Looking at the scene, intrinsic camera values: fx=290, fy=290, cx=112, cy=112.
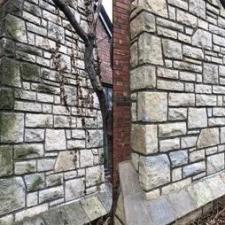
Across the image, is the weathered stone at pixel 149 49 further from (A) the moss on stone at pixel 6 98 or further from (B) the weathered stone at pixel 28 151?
(B) the weathered stone at pixel 28 151

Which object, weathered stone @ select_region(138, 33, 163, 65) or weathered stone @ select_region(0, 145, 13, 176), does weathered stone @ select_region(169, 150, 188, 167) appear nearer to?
weathered stone @ select_region(138, 33, 163, 65)

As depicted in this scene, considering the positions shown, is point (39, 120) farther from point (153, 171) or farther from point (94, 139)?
point (153, 171)

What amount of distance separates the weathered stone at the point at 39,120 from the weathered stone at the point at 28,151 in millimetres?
229

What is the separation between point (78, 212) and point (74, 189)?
0.94 feet

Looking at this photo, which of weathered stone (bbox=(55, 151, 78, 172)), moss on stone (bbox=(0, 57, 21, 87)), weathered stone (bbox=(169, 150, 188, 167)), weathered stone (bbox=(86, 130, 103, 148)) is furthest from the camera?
weathered stone (bbox=(86, 130, 103, 148))

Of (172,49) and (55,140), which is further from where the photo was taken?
Answer: (55,140)

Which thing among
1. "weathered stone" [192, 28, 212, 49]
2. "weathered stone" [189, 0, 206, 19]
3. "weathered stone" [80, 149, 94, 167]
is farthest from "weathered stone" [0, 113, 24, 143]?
"weathered stone" [189, 0, 206, 19]

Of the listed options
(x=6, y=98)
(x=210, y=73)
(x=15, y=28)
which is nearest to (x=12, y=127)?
(x=6, y=98)

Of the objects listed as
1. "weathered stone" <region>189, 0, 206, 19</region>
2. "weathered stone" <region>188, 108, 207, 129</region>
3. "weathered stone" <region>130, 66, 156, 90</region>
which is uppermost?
"weathered stone" <region>189, 0, 206, 19</region>

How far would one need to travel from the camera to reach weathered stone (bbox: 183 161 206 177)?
8.52ft

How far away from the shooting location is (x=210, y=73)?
2910 millimetres

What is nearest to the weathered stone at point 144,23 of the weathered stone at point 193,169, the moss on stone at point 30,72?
the weathered stone at point 193,169

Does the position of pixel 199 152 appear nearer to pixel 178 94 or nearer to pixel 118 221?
pixel 178 94

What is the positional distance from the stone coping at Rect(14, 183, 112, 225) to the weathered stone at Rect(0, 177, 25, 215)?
190 mm
